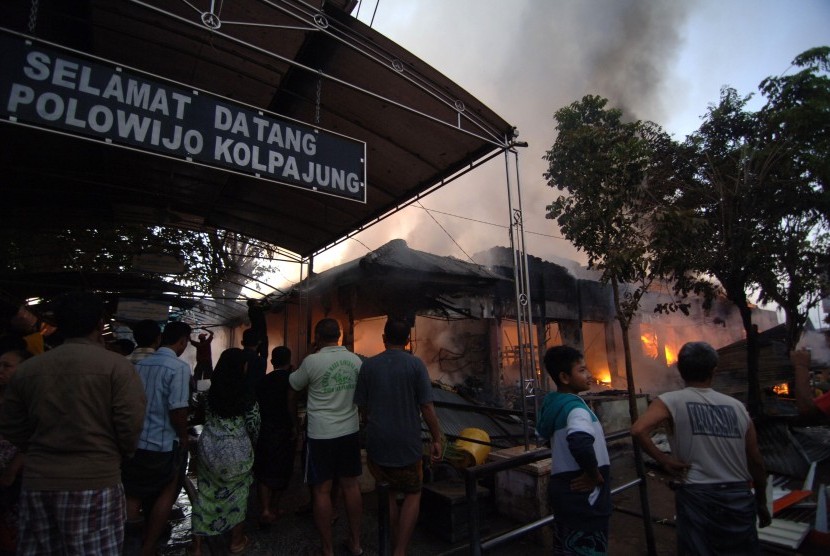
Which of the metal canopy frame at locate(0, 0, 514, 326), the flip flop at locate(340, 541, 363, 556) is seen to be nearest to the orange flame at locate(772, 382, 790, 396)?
the metal canopy frame at locate(0, 0, 514, 326)

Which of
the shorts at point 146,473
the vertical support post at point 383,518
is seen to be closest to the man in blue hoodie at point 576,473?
the vertical support post at point 383,518

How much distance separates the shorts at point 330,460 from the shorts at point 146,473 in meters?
1.13

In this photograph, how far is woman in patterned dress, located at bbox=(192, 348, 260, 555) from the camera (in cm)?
362

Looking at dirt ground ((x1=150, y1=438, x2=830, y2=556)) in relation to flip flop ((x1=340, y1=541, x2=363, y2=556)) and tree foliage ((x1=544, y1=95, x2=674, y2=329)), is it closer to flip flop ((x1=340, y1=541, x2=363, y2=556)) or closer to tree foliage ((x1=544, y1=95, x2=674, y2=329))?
flip flop ((x1=340, y1=541, x2=363, y2=556))

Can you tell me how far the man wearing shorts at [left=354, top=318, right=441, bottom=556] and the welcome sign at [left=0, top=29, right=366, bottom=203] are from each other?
1617 millimetres

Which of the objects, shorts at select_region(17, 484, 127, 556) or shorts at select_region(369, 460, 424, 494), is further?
shorts at select_region(369, 460, 424, 494)

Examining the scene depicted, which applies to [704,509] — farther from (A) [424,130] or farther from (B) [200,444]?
(A) [424,130]

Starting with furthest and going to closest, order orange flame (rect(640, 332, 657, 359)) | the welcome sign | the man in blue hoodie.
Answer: orange flame (rect(640, 332, 657, 359))
the welcome sign
the man in blue hoodie

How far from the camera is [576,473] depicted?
2.58m

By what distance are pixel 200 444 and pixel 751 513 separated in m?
4.25

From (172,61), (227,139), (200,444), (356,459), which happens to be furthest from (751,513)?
(172,61)

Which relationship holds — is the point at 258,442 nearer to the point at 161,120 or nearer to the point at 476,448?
the point at 476,448

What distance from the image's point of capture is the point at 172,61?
415cm

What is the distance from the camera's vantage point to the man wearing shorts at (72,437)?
7.06ft
